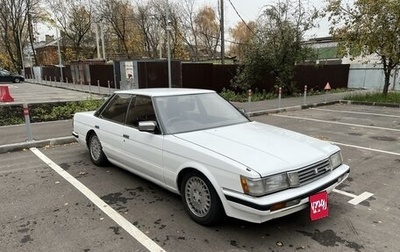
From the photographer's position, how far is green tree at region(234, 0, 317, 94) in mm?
17188

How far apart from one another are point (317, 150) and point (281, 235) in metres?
1.04

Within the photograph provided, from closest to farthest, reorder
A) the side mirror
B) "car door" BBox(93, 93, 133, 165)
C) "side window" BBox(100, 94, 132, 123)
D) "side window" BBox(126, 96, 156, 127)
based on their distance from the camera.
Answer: the side mirror → "side window" BBox(126, 96, 156, 127) → "car door" BBox(93, 93, 133, 165) → "side window" BBox(100, 94, 132, 123)

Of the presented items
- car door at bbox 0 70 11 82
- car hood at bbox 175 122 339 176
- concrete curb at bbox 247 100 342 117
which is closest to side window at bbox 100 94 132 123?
car hood at bbox 175 122 339 176

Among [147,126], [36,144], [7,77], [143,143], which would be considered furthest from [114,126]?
[7,77]

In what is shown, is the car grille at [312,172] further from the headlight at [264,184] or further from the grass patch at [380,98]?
the grass patch at [380,98]

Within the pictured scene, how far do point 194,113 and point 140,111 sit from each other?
2.57 feet

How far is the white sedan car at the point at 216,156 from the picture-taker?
3.14 m

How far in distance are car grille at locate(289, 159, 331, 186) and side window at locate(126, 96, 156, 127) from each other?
200cm

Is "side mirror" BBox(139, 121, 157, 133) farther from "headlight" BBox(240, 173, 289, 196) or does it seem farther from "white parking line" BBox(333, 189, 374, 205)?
"white parking line" BBox(333, 189, 374, 205)

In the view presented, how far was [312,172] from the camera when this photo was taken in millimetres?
3406

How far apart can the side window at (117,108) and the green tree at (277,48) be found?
13.2m

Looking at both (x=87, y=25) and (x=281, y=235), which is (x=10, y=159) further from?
(x=87, y=25)

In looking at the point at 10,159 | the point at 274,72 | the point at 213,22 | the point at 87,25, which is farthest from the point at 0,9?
the point at 10,159

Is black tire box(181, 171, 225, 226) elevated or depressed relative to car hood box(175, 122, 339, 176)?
depressed
